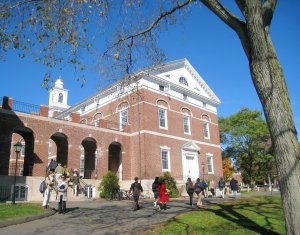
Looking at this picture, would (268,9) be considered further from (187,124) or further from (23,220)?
(187,124)

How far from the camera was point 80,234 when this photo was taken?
9.25 m

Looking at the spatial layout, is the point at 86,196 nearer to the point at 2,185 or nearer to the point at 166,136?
the point at 2,185

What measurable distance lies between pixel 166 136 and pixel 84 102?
12328 mm

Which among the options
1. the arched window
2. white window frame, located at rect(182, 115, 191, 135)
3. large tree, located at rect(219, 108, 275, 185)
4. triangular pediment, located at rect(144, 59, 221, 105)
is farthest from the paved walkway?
the arched window

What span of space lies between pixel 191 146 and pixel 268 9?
26.9 metres

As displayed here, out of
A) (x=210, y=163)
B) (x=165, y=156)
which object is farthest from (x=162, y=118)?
(x=210, y=163)

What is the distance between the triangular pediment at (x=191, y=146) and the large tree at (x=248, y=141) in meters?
16.5

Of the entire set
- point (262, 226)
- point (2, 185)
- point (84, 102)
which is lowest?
point (262, 226)

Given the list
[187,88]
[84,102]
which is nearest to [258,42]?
[187,88]

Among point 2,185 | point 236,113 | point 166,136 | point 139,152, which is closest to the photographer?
point 2,185

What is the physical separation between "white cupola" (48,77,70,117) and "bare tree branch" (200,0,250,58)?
5416 centimetres

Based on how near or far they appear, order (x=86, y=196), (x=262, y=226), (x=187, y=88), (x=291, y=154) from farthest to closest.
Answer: (x=187, y=88) < (x=86, y=196) < (x=262, y=226) < (x=291, y=154)

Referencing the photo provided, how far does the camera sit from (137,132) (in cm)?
2928

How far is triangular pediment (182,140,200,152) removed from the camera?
32688 mm
